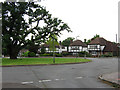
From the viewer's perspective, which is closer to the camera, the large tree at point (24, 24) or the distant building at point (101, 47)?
the large tree at point (24, 24)

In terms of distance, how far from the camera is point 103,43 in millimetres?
71750

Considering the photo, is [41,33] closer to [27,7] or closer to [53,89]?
[27,7]

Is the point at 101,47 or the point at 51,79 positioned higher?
the point at 101,47

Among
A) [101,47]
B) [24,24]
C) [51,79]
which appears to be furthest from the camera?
[101,47]

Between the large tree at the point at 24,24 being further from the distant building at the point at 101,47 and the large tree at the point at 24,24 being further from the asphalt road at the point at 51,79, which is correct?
the distant building at the point at 101,47

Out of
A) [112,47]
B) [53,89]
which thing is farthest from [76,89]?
[112,47]

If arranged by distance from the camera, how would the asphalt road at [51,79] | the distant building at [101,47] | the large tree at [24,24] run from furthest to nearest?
the distant building at [101,47], the large tree at [24,24], the asphalt road at [51,79]

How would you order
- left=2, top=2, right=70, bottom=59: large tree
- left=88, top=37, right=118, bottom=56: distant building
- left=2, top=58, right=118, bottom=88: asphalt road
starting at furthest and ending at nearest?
left=88, top=37, right=118, bottom=56: distant building → left=2, top=2, right=70, bottom=59: large tree → left=2, top=58, right=118, bottom=88: asphalt road

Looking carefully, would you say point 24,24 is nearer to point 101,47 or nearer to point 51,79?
point 51,79

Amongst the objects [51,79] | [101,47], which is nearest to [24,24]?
[51,79]

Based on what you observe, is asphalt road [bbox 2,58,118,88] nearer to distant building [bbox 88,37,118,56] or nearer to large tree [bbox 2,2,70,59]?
large tree [bbox 2,2,70,59]

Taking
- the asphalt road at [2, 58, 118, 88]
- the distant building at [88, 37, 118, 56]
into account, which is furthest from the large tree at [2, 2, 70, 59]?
the distant building at [88, 37, 118, 56]

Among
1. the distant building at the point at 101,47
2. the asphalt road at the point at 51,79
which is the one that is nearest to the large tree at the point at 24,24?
the asphalt road at the point at 51,79

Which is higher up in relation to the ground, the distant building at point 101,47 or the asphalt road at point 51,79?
the distant building at point 101,47
